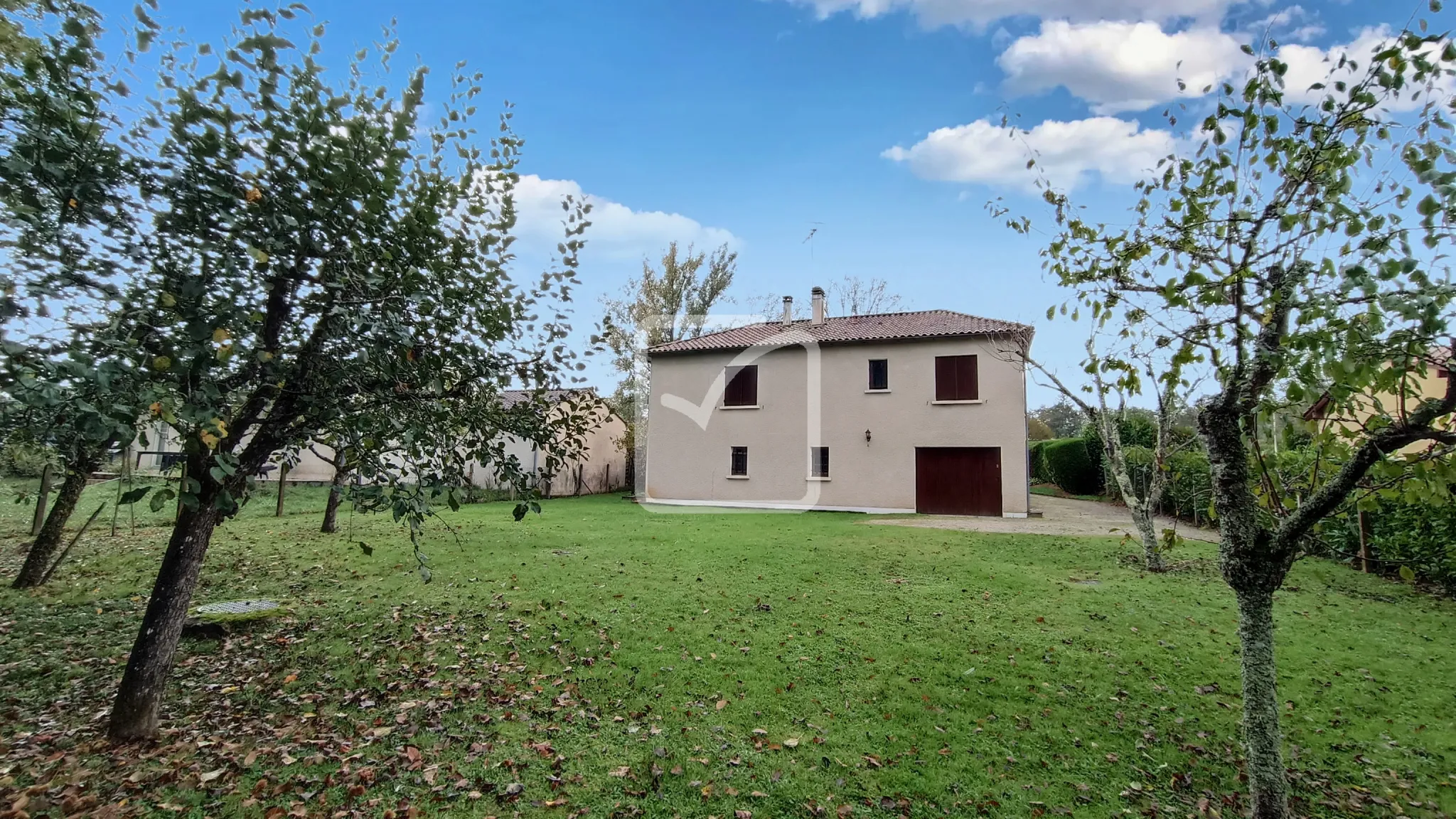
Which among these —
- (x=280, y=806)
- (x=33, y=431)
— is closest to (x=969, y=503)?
(x=280, y=806)

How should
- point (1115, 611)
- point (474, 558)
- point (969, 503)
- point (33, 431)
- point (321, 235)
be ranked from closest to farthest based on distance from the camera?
point (33, 431) < point (321, 235) < point (1115, 611) < point (474, 558) < point (969, 503)

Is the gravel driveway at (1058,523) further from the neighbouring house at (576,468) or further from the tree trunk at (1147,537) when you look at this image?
the neighbouring house at (576,468)

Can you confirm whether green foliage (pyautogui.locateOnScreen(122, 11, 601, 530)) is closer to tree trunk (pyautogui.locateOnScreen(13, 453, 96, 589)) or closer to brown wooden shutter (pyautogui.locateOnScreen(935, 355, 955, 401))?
tree trunk (pyautogui.locateOnScreen(13, 453, 96, 589))

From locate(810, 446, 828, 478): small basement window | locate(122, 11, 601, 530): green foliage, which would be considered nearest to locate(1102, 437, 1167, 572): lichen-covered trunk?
locate(810, 446, 828, 478): small basement window

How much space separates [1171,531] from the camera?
3.60 metres

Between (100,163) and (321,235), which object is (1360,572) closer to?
(321,235)

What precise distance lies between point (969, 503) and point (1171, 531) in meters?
13.7

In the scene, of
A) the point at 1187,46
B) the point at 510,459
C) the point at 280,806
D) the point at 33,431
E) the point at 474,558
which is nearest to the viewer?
the point at 33,431

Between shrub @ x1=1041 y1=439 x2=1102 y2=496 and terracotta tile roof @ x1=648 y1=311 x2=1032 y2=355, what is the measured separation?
10065mm

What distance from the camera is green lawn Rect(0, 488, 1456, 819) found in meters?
3.45

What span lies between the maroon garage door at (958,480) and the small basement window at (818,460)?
101 inches

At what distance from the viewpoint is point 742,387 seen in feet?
62.0

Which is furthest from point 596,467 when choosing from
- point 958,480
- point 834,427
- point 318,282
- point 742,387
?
point 318,282

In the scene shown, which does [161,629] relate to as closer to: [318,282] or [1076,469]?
[318,282]
